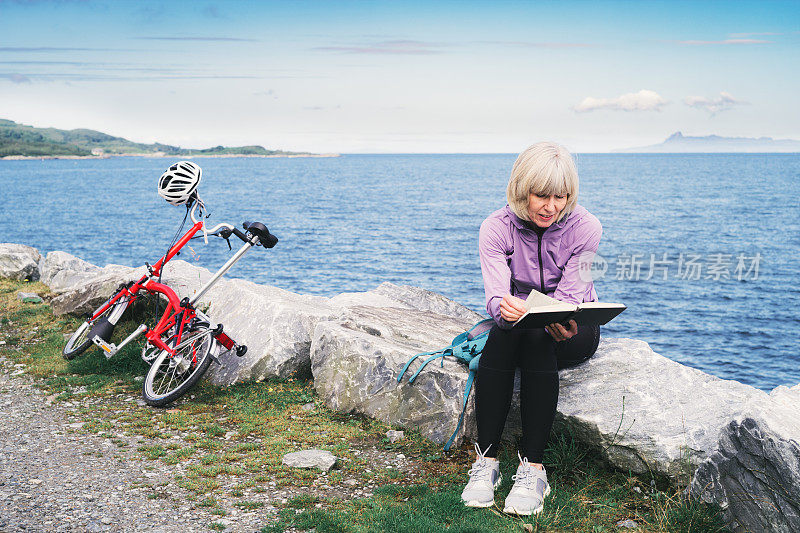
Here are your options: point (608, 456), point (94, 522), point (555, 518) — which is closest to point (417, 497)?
point (555, 518)

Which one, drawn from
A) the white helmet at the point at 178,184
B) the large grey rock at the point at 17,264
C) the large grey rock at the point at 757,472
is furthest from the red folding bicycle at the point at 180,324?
Answer: the large grey rock at the point at 17,264

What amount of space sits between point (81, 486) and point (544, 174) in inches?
190

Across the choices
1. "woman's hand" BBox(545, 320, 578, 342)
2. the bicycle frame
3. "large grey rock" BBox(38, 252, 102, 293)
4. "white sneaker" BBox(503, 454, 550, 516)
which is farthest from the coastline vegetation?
"large grey rock" BBox(38, 252, 102, 293)

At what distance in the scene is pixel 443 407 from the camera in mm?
6273

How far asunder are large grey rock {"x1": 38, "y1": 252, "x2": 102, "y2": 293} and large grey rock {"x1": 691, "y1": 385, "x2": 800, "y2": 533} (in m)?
12.0

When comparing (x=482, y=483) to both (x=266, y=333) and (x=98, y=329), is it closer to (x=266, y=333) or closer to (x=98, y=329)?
(x=266, y=333)

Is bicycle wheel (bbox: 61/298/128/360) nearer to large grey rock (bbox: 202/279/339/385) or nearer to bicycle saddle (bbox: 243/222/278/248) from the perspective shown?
large grey rock (bbox: 202/279/339/385)

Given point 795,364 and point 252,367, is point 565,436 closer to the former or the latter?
→ point 252,367

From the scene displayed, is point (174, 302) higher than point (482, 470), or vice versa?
point (174, 302)

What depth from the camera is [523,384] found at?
5164 mm

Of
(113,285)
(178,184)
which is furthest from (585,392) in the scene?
(113,285)

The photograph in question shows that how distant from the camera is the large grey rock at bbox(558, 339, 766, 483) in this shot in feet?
16.6

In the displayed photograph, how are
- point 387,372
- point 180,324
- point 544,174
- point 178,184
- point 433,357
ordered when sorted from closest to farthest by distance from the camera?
point 544,174 < point 433,357 < point 387,372 < point 178,184 < point 180,324

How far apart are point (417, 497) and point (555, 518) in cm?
116
